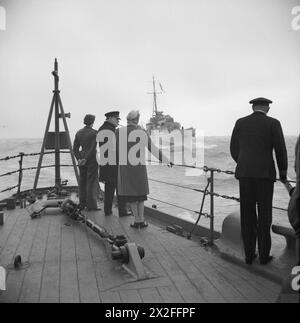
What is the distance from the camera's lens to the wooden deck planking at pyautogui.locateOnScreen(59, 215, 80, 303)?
128 inches

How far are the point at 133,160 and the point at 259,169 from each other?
2.13 meters

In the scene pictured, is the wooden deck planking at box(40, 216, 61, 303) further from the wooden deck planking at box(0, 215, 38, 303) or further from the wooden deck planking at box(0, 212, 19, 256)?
the wooden deck planking at box(0, 212, 19, 256)

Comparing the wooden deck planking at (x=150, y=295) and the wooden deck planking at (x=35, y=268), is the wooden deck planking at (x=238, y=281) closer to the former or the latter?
the wooden deck planking at (x=150, y=295)

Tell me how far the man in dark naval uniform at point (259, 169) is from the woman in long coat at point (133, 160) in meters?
1.69

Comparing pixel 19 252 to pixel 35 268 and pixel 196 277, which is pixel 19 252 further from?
pixel 196 277

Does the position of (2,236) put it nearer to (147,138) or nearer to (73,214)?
(73,214)

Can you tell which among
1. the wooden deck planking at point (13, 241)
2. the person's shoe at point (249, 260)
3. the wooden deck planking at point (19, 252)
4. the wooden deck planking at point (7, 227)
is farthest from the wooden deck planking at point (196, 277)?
the wooden deck planking at point (7, 227)

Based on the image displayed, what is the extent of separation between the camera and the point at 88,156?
265 inches

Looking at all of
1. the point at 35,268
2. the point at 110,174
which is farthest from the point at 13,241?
the point at 110,174
